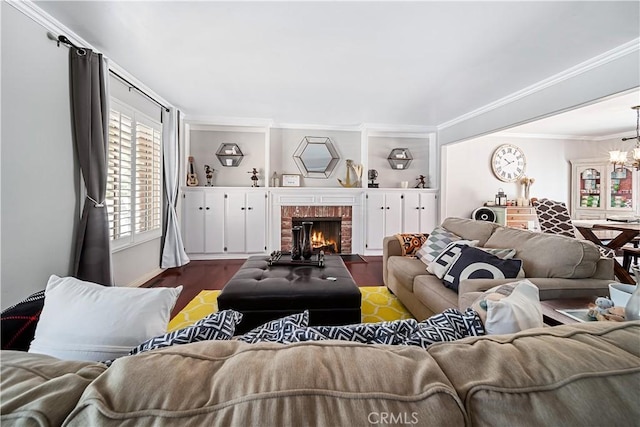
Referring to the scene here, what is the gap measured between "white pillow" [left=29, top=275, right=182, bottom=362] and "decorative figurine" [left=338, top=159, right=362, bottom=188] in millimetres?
4513

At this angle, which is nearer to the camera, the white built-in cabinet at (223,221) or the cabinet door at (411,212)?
the white built-in cabinet at (223,221)

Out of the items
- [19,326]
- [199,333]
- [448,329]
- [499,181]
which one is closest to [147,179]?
[19,326]

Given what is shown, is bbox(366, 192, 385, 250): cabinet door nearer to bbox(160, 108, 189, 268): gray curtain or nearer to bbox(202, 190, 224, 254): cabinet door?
bbox(202, 190, 224, 254): cabinet door

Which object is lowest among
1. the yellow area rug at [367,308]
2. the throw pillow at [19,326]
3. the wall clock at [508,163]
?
the yellow area rug at [367,308]

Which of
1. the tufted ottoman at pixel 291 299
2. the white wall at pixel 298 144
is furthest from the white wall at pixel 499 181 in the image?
the tufted ottoman at pixel 291 299

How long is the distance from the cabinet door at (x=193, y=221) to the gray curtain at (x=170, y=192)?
1.51 ft

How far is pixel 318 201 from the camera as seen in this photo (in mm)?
5023

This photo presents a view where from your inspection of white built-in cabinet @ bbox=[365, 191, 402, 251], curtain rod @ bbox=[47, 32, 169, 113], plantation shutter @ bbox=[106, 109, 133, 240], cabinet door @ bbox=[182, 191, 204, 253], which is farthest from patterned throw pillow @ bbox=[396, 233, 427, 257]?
curtain rod @ bbox=[47, 32, 169, 113]

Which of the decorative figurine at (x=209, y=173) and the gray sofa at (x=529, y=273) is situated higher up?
the decorative figurine at (x=209, y=173)

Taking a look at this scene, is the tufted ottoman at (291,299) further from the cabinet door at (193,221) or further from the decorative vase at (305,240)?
the cabinet door at (193,221)

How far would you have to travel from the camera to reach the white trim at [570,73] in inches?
92.4

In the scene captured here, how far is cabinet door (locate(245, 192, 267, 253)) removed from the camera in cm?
485

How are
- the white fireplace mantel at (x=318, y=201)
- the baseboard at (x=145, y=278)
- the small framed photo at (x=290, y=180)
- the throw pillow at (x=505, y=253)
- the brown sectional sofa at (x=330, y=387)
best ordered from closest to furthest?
1. the brown sectional sofa at (x=330, y=387)
2. the throw pillow at (x=505, y=253)
3. the baseboard at (x=145, y=278)
4. the white fireplace mantel at (x=318, y=201)
5. the small framed photo at (x=290, y=180)

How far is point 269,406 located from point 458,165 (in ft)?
20.1
